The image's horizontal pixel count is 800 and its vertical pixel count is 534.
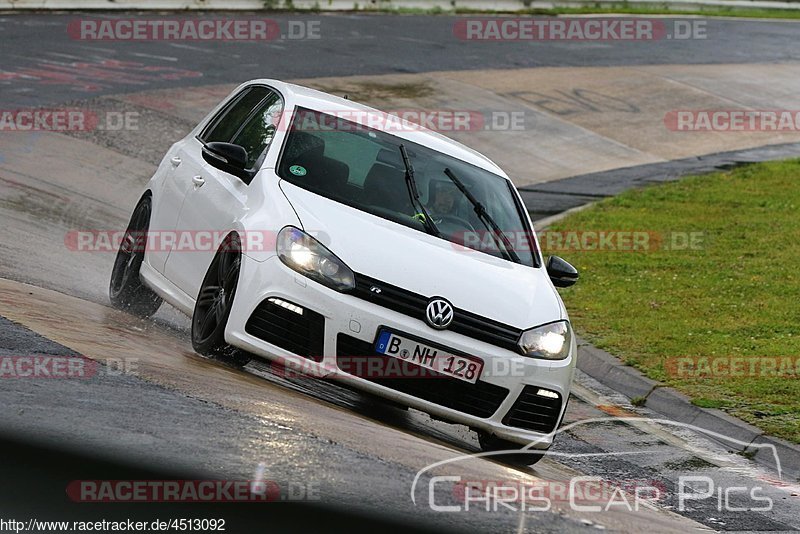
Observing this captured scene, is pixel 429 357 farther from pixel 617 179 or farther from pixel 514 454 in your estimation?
pixel 617 179

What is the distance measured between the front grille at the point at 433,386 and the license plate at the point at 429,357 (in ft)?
0.09

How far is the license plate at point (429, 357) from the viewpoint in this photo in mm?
6234

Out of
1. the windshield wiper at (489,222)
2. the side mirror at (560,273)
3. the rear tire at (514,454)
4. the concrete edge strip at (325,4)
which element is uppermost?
the windshield wiper at (489,222)

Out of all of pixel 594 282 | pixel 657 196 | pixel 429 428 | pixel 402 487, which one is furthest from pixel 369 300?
pixel 657 196

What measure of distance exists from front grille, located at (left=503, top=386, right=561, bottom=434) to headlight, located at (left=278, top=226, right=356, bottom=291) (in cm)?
109

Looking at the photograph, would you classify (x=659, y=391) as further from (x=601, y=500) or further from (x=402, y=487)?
(x=402, y=487)

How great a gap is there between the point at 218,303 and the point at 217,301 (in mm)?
34

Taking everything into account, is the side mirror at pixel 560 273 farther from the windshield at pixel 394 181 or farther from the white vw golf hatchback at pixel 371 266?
the windshield at pixel 394 181

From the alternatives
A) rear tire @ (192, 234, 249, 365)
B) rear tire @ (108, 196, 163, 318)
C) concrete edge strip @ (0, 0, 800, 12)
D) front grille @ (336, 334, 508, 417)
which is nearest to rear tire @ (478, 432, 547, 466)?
front grille @ (336, 334, 508, 417)

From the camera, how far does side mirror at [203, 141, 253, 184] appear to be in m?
7.28

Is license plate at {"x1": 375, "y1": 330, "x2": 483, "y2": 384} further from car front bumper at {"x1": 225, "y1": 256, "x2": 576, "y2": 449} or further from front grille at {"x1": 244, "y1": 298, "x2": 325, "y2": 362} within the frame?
front grille at {"x1": 244, "y1": 298, "x2": 325, "y2": 362}

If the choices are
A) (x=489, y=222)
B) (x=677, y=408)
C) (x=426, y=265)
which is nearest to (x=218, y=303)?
(x=426, y=265)

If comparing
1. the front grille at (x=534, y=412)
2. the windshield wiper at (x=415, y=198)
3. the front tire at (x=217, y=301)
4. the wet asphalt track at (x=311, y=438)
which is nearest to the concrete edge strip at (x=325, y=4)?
the wet asphalt track at (x=311, y=438)

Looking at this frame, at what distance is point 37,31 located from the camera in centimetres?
2391
